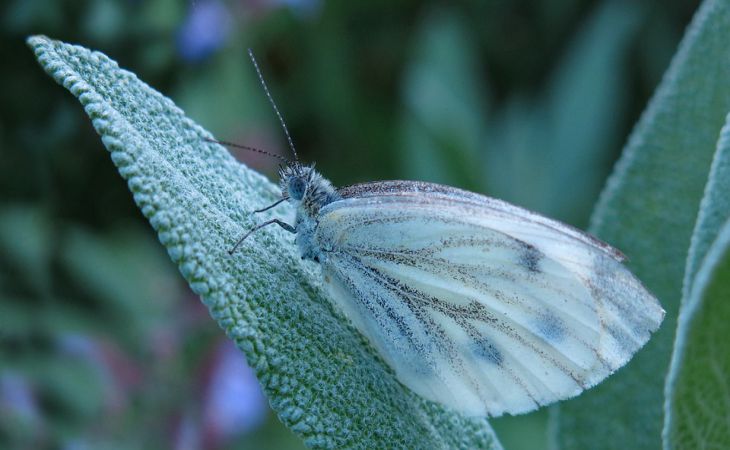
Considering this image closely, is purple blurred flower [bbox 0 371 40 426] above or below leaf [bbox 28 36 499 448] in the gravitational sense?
above

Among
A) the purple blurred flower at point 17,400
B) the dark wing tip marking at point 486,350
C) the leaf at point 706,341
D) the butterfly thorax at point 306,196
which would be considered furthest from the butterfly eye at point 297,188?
the purple blurred flower at point 17,400

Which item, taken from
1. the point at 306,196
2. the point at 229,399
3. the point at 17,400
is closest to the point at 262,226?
the point at 306,196

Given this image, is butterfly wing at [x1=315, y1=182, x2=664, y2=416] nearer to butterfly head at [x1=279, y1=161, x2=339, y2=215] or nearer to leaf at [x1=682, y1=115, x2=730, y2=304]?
butterfly head at [x1=279, y1=161, x2=339, y2=215]

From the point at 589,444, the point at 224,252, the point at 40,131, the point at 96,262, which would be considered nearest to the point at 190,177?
the point at 224,252

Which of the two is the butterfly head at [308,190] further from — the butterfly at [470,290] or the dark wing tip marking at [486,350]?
the dark wing tip marking at [486,350]

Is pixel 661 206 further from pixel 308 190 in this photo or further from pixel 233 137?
pixel 233 137

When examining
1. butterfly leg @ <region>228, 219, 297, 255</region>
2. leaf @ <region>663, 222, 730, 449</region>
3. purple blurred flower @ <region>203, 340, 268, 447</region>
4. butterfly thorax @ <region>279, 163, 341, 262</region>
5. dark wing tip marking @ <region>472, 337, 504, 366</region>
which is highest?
purple blurred flower @ <region>203, 340, 268, 447</region>

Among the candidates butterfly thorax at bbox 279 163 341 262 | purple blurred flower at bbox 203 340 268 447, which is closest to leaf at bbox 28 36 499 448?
butterfly thorax at bbox 279 163 341 262
